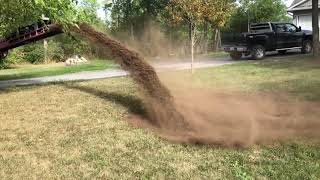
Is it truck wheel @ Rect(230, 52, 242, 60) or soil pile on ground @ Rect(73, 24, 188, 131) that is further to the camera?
truck wheel @ Rect(230, 52, 242, 60)

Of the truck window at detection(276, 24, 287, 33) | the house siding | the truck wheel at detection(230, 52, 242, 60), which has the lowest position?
the truck wheel at detection(230, 52, 242, 60)

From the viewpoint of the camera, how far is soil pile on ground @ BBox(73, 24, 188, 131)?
28.6 feet

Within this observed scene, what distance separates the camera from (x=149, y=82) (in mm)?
9617

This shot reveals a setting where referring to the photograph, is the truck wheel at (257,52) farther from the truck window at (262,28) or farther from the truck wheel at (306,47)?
the truck wheel at (306,47)

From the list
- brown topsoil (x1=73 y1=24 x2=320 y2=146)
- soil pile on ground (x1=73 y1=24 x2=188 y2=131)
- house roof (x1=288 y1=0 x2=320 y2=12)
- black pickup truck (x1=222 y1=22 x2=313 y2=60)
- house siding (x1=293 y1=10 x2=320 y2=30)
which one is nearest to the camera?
brown topsoil (x1=73 y1=24 x2=320 y2=146)

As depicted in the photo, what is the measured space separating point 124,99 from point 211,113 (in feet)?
9.85

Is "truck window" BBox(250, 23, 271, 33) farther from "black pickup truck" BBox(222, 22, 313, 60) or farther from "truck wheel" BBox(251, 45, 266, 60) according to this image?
"truck wheel" BBox(251, 45, 266, 60)

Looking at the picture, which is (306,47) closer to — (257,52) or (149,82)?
(257,52)

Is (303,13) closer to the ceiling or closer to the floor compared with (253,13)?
closer to the floor

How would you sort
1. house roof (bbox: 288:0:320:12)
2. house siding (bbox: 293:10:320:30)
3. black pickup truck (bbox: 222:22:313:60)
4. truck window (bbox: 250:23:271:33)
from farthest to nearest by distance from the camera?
house siding (bbox: 293:10:320:30), house roof (bbox: 288:0:320:12), truck window (bbox: 250:23:271:33), black pickup truck (bbox: 222:22:313:60)

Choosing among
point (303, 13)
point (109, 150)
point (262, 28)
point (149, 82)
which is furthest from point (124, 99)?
point (303, 13)

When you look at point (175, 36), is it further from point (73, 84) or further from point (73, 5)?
point (73, 5)

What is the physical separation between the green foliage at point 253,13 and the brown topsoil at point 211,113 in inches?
1175

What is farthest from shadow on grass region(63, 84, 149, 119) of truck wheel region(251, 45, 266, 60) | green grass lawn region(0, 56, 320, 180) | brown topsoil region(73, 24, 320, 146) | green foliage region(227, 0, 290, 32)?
green foliage region(227, 0, 290, 32)
